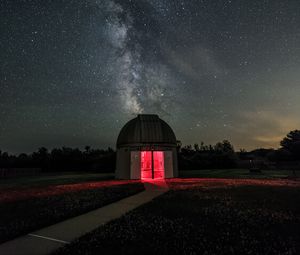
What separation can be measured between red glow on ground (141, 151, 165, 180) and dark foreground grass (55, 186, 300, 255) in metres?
12.5

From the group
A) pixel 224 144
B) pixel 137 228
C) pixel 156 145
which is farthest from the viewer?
pixel 224 144

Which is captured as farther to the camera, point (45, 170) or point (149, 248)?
point (45, 170)

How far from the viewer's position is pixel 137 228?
5793 millimetres

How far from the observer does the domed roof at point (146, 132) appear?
20.7 metres

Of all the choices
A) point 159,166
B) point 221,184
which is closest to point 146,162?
point 159,166

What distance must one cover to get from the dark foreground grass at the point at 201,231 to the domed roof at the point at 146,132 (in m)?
12.2

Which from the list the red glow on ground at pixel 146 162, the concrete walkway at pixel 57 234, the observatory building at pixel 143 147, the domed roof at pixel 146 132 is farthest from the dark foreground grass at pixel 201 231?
the red glow on ground at pixel 146 162

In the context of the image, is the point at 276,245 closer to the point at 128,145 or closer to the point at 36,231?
the point at 36,231

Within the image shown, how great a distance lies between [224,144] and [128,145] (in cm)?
6060

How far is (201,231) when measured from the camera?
548 centimetres

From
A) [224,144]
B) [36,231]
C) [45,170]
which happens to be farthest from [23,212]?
[224,144]

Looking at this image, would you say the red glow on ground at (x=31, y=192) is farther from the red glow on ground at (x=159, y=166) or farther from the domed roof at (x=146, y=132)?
the red glow on ground at (x=159, y=166)

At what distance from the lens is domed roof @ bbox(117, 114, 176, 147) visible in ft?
67.9

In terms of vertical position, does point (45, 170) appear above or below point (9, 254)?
above
